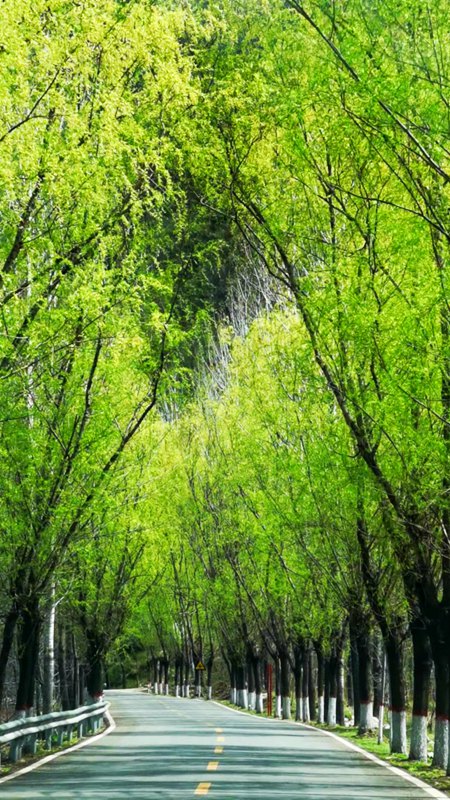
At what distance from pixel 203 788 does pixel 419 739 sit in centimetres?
760

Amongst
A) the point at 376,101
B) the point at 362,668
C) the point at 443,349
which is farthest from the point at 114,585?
the point at 376,101

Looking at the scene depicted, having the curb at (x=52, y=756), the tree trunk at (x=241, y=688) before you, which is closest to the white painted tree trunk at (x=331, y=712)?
the curb at (x=52, y=756)

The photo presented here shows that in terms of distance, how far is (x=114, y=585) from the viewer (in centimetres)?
3997

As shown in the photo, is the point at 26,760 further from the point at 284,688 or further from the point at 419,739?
the point at 284,688

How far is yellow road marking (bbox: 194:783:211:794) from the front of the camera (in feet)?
45.5

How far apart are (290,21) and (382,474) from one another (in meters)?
Answer: 6.97

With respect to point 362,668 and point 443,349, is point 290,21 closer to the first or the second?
point 443,349

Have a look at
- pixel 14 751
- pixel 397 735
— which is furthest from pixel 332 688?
pixel 14 751

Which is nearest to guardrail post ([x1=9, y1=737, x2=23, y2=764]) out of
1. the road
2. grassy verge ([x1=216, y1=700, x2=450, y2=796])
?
the road

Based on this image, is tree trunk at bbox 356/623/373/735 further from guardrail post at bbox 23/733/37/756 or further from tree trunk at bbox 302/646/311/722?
guardrail post at bbox 23/733/37/756

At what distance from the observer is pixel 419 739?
20.9 meters

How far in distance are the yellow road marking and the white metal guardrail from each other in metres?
2.99

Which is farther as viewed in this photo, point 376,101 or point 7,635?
point 7,635

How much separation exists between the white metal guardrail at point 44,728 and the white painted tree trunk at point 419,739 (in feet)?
20.9
